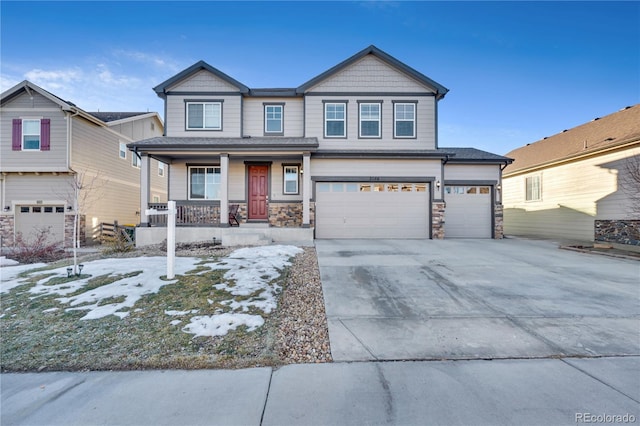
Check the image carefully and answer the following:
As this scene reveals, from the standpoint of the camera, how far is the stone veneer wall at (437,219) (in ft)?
37.8

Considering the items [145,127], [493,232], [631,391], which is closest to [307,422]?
[631,391]

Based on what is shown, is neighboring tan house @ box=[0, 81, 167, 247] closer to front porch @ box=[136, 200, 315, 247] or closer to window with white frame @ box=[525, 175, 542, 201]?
front porch @ box=[136, 200, 315, 247]

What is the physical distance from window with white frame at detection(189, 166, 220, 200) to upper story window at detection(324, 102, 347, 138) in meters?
5.17

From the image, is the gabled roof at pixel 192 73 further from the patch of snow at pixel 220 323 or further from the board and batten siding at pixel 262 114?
the patch of snow at pixel 220 323

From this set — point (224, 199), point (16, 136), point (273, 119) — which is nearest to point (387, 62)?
point (273, 119)

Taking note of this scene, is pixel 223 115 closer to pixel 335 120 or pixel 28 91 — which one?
pixel 335 120

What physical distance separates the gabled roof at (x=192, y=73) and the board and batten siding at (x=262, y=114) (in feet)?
2.26

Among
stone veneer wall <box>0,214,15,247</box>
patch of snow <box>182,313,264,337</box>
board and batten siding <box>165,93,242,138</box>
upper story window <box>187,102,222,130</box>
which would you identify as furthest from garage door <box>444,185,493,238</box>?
stone veneer wall <box>0,214,15,247</box>

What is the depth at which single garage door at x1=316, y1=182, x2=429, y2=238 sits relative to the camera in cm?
1158

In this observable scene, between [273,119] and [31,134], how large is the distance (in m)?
11.3

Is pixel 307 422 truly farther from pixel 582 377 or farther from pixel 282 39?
pixel 282 39

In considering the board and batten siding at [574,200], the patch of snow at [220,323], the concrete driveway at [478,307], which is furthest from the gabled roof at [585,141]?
the patch of snow at [220,323]

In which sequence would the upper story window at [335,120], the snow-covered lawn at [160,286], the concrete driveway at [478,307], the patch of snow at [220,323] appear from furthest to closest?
the upper story window at [335,120] < the snow-covered lawn at [160,286] < the patch of snow at [220,323] < the concrete driveway at [478,307]

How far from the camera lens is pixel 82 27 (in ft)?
38.5
